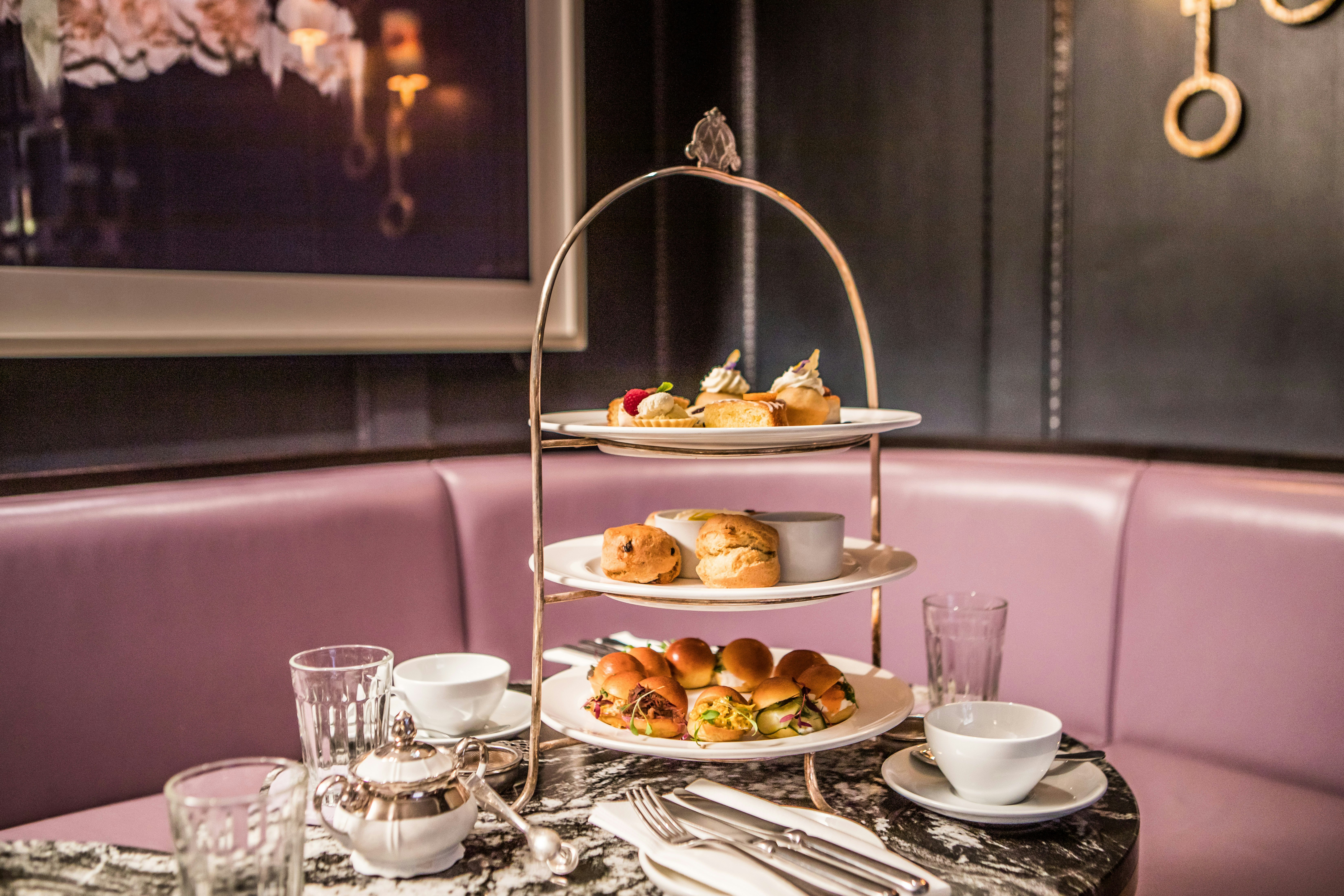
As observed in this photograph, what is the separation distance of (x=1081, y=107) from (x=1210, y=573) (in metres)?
0.95

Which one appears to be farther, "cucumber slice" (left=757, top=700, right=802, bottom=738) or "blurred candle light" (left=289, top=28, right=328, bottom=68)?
"blurred candle light" (left=289, top=28, right=328, bottom=68)

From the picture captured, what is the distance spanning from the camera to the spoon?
3.60 ft

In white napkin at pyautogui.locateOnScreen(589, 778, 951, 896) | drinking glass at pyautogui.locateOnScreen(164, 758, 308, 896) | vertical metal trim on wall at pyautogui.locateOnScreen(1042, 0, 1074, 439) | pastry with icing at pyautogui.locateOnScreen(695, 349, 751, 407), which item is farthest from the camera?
vertical metal trim on wall at pyautogui.locateOnScreen(1042, 0, 1074, 439)

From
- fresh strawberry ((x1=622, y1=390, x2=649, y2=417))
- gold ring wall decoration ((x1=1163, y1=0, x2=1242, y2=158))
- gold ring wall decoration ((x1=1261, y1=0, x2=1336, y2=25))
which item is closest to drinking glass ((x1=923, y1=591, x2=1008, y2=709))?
fresh strawberry ((x1=622, y1=390, x2=649, y2=417))

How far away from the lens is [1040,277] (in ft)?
6.82

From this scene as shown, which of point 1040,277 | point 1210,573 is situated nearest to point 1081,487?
point 1210,573

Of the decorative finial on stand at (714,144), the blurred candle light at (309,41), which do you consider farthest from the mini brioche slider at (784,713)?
the blurred candle light at (309,41)

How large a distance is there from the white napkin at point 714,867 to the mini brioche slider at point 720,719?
3.9 inches

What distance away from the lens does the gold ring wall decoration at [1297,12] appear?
5.58 ft

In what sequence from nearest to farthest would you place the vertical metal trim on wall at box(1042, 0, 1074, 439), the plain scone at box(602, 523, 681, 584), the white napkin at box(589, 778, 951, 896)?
the white napkin at box(589, 778, 951, 896)
the plain scone at box(602, 523, 681, 584)
the vertical metal trim on wall at box(1042, 0, 1074, 439)

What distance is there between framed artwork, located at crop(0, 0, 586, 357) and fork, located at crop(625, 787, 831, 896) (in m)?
1.24

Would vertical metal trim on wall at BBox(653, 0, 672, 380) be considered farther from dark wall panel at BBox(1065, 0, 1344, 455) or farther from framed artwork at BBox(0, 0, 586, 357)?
dark wall panel at BBox(1065, 0, 1344, 455)

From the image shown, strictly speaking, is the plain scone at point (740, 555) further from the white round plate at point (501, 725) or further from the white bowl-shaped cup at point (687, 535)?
the white round plate at point (501, 725)

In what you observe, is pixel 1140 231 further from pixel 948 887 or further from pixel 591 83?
pixel 948 887
